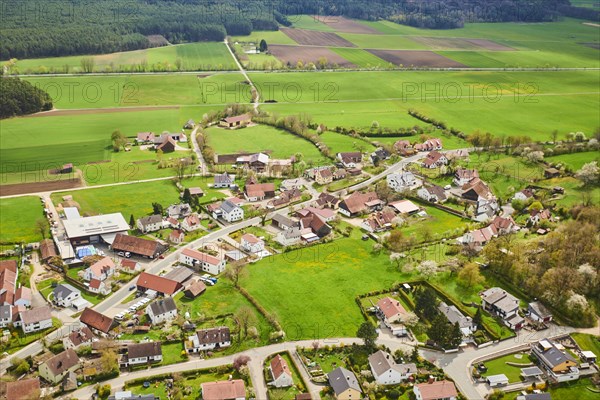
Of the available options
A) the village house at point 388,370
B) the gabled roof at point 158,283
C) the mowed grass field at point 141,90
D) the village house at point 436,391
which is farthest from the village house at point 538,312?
the mowed grass field at point 141,90

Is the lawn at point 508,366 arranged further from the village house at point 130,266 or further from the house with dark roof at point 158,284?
the village house at point 130,266

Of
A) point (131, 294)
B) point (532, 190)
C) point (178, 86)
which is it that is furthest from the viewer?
point (178, 86)

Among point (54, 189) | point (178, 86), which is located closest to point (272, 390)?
point (54, 189)

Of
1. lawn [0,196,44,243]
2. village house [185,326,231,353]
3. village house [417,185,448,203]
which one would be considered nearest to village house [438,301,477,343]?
village house [185,326,231,353]

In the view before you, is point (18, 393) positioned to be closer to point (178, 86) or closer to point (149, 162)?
point (149, 162)

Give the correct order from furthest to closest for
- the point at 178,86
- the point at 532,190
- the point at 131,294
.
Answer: the point at 178,86 < the point at 532,190 < the point at 131,294
